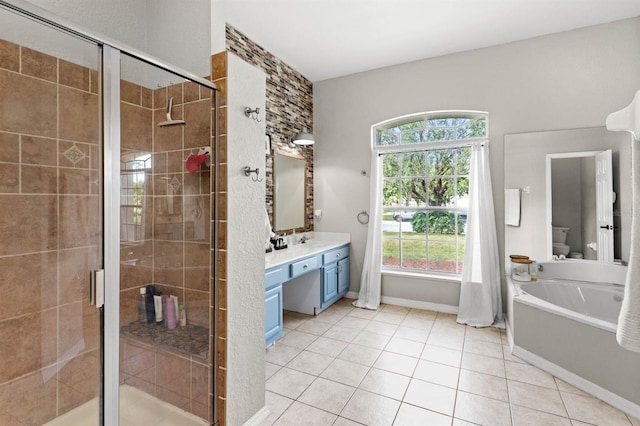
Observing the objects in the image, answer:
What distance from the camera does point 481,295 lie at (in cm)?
343

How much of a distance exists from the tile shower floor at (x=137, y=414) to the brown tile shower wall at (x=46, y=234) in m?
0.05

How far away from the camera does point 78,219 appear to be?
4.55 feet

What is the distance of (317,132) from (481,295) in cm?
298

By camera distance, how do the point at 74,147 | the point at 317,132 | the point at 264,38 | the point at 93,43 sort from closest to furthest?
the point at 93,43, the point at 74,147, the point at 264,38, the point at 317,132

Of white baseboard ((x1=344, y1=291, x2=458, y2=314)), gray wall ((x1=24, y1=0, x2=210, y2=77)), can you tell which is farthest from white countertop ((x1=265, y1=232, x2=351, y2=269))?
gray wall ((x1=24, y1=0, x2=210, y2=77))

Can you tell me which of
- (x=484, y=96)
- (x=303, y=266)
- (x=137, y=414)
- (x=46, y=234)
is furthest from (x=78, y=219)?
(x=484, y=96)

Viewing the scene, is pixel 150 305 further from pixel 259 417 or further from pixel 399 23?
pixel 399 23

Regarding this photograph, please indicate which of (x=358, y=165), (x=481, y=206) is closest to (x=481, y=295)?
(x=481, y=206)

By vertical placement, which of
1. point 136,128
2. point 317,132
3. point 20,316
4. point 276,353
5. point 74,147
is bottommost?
point 276,353

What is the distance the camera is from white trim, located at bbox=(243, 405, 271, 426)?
72.1 inches

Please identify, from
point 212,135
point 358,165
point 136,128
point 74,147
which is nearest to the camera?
point 74,147

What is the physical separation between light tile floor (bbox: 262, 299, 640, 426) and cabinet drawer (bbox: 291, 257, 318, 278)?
2.08ft

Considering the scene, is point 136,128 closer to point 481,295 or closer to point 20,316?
point 20,316

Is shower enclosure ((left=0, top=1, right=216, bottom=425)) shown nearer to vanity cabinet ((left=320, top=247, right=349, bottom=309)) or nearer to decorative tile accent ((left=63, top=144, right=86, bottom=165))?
decorative tile accent ((left=63, top=144, right=86, bottom=165))
